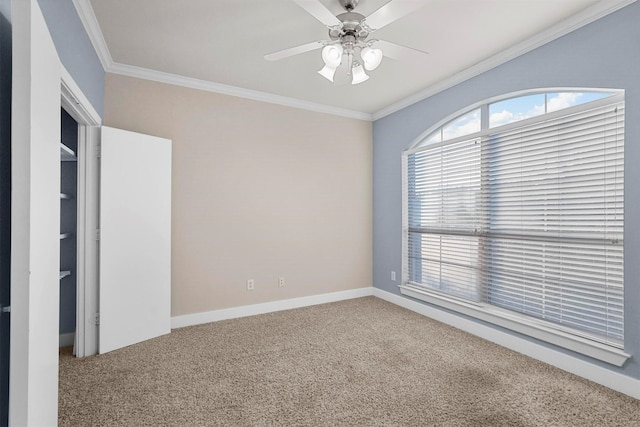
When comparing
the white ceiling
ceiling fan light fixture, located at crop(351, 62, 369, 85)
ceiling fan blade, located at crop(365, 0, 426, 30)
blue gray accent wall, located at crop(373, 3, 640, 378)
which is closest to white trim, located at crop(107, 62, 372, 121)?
the white ceiling

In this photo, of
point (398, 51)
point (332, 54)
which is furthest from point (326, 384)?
point (398, 51)

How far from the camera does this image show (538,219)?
258 cm

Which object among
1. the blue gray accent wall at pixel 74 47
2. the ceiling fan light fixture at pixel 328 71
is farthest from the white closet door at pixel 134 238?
the ceiling fan light fixture at pixel 328 71

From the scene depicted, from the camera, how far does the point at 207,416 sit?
6.09 ft

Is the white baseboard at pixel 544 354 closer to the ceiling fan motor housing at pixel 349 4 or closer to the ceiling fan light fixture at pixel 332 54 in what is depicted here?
the ceiling fan light fixture at pixel 332 54

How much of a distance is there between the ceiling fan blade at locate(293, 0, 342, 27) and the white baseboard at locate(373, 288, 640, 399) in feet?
9.48

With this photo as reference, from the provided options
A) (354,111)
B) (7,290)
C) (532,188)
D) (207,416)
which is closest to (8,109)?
(7,290)

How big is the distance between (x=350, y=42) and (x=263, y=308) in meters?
2.97

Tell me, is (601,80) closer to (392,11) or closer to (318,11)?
(392,11)

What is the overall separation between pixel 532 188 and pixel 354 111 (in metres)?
2.48

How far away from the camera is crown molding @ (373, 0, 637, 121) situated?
2117 mm

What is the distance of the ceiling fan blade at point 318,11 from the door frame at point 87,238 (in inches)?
78.9

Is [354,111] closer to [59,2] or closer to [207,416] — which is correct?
[59,2]

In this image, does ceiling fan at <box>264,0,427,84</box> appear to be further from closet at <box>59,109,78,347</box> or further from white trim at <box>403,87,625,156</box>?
closet at <box>59,109,78,347</box>
